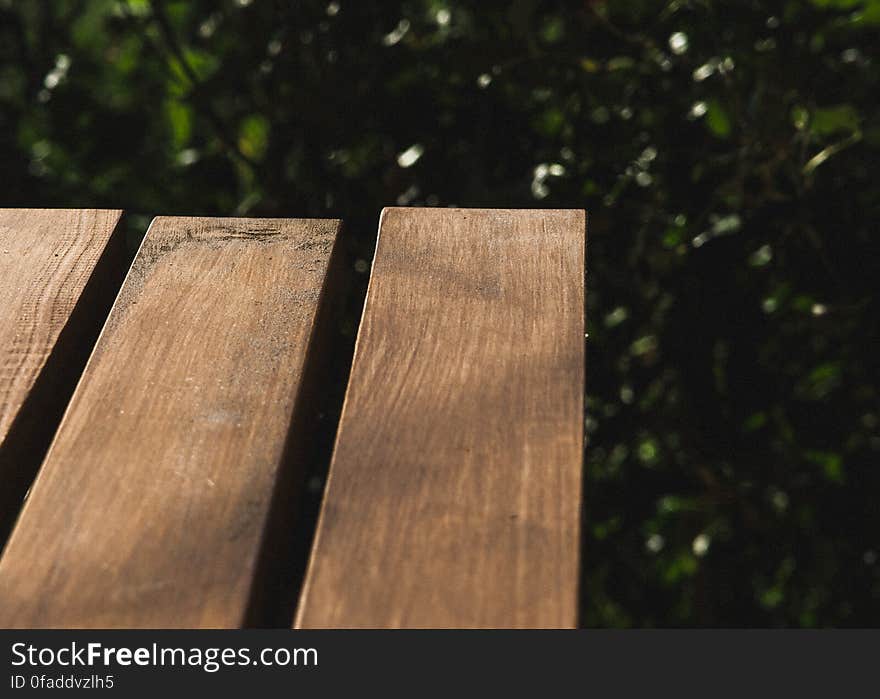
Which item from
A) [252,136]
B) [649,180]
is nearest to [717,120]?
[649,180]

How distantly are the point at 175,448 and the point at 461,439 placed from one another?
0.20 m

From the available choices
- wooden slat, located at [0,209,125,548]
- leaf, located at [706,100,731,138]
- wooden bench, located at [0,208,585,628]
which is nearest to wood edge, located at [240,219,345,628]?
wooden bench, located at [0,208,585,628]

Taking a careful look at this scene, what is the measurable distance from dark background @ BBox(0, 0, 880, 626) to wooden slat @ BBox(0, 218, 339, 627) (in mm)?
607

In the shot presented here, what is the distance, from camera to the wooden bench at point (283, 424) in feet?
2.20

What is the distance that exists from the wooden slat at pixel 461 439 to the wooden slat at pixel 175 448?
0.18 feet

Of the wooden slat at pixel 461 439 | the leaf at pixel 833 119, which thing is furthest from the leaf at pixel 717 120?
the wooden slat at pixel 461 439

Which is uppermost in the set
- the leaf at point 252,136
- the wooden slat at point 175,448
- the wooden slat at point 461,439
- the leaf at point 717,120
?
the wooden slat at point 175,448

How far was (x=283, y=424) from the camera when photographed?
776 millimetres

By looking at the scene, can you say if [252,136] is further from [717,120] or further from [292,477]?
[292,477]

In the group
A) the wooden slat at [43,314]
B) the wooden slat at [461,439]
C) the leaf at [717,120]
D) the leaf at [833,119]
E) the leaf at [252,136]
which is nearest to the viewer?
the wooden slat at [461,439]

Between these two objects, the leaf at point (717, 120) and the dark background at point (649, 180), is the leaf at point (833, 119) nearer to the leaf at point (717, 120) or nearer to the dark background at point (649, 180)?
the dark background at point (649, 180)

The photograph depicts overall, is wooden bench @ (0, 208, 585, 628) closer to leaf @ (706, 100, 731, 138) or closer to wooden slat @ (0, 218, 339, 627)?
wooden slat @ (0, 218, 339, 627)

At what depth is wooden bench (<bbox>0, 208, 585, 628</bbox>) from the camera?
2.20 feet

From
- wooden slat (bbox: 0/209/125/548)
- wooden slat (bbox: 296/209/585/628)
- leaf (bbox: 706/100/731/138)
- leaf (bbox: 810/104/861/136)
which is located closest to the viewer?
wooden slat (bbox: 296/209/585/628)
